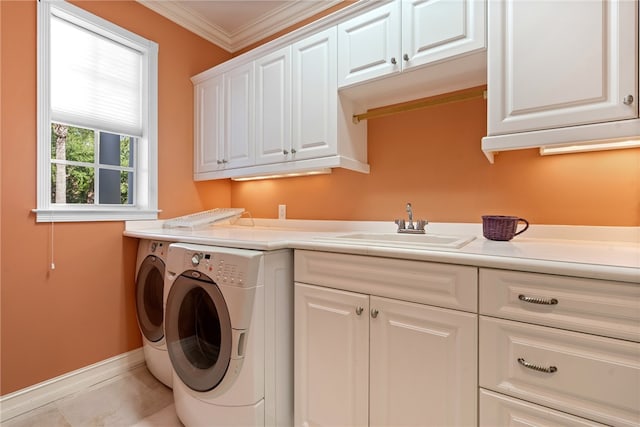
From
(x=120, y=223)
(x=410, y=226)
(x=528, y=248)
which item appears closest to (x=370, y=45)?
(x=410, y=226)

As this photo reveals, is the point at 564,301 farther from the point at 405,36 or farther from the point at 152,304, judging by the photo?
the point at 152,304

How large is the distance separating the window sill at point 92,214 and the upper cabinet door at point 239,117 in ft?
2.38

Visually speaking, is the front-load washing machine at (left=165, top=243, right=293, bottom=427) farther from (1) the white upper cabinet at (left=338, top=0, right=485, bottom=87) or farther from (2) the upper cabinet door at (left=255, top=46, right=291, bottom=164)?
(1) the white upper cabinet at (left=338, top=0, right=485, bottom=87)

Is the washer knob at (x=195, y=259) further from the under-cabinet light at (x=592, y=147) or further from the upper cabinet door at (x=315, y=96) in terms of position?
the under-cabinet light at (x=592, y=147)

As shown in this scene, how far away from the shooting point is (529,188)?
59.2 inches

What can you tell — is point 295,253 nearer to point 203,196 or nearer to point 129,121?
point 203,196

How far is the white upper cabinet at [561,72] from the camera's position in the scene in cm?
107

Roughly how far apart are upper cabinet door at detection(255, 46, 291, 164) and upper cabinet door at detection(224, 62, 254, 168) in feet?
0.25

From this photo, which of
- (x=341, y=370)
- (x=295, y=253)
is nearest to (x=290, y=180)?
(x=295, y=253)

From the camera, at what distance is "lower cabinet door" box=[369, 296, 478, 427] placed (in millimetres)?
1033

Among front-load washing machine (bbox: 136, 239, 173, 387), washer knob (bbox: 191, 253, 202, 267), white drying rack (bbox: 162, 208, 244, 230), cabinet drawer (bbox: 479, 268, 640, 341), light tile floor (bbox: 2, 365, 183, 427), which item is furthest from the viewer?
white drying rack (bbox: 162, 208, 244, 230)

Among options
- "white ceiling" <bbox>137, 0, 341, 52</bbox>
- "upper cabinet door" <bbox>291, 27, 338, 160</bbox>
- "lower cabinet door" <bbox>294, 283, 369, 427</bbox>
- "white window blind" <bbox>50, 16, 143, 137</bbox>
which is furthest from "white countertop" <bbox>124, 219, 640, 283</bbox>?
"white ceiling" <bbox>137, 0, 341, 52</bbox>

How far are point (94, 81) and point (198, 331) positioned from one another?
1.83 metres

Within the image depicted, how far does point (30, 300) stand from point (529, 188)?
9.29 feet
